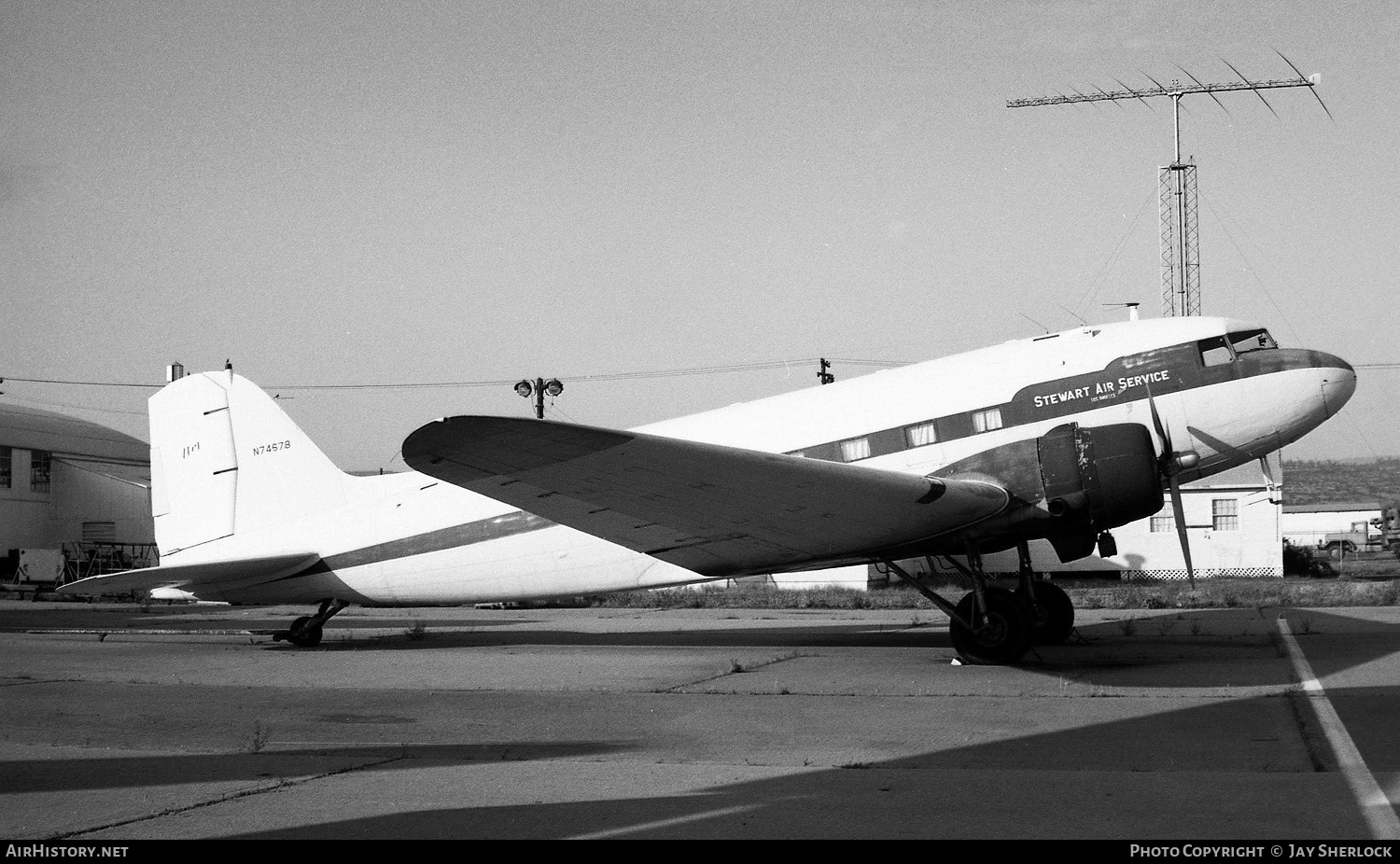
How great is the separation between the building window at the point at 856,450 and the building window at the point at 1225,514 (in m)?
25.7

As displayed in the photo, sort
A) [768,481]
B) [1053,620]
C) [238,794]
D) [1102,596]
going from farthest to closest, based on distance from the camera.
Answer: [1102,596] < [1053,620] < [768,481] < [238,794]

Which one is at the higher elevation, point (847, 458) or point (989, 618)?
point (847, 458)

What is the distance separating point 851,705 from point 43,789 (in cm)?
586

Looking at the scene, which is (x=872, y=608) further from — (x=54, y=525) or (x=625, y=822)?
(x=54, y=525)

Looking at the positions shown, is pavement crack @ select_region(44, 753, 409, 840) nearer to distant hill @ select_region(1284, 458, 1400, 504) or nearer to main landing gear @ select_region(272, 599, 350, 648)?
main landing gear @ select_region(272, 599, 350, 648)

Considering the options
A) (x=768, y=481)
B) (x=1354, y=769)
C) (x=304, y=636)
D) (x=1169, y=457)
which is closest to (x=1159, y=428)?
(x=1169, y=457)

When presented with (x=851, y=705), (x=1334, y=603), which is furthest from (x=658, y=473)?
(x=1334, y=603)

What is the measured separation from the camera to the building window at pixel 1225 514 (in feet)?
115

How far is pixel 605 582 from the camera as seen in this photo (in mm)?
14164

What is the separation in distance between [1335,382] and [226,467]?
1449cm

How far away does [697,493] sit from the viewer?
36.6 ft

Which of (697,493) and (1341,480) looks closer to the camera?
(697,493)

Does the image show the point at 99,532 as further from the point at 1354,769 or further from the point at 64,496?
the point at 1354,769

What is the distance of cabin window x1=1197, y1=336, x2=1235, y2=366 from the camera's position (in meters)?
13.0
